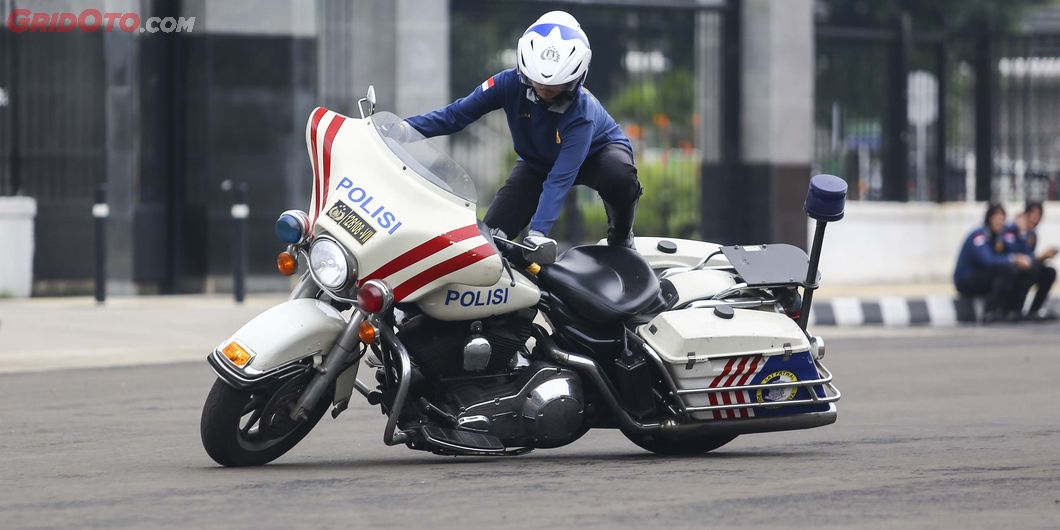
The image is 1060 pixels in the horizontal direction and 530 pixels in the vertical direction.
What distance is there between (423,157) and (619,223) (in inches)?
44.4

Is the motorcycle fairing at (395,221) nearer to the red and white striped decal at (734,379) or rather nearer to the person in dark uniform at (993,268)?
the red and white striped decal at (734,379)

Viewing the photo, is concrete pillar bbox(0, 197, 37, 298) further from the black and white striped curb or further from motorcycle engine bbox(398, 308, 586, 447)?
motorcycle engine bbox(398, 308, 586, 447)

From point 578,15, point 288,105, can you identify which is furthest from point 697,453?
point 578,15

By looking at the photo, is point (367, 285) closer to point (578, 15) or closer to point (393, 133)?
point (393, 133)

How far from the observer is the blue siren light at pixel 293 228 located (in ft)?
22.6

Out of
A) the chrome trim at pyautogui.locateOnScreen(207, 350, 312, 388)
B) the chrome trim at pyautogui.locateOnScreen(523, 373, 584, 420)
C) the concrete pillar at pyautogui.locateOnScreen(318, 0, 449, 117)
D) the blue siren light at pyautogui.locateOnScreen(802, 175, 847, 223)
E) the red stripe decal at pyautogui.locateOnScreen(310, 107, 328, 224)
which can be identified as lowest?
the chrome trim at pyautogui.locateOnScreen(523, 373, 584, 420)

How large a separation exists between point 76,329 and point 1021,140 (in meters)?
11.5

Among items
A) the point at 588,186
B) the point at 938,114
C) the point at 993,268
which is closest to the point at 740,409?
the point at 588,186

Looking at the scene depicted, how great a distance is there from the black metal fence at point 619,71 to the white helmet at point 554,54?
9.99m

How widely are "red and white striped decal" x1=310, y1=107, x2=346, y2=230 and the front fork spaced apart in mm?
413

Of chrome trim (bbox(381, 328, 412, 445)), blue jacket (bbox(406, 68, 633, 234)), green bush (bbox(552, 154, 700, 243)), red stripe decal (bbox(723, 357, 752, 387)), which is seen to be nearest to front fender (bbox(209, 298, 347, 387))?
chrome trim (bbox(381, 328, 412, 445))

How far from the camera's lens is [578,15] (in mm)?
18641

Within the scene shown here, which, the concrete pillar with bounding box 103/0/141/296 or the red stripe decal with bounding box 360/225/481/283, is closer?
the red stripe decal with bounding box 360/225/481/283

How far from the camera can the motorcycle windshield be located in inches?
276
